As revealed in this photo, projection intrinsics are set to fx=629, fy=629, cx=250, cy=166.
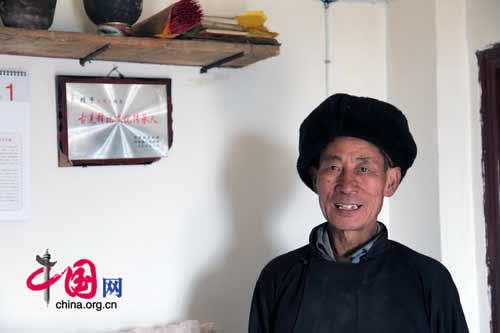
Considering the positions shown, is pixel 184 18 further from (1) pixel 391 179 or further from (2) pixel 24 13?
(1) pixel 391 179

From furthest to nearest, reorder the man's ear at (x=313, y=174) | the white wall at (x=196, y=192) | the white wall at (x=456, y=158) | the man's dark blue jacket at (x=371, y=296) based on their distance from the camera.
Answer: the white wall at (x=456, y=158)
the white wall at (x=196, y=192)
the man's ear at (x=313, y=174)
the man's dark blue jacket at (x=371, y=296)

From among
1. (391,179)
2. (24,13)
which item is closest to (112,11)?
(24,13)

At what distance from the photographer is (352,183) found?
1519mm

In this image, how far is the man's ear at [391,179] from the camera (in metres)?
1.58

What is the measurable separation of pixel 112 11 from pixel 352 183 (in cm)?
78

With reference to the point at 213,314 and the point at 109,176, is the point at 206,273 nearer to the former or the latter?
the point at 213,314

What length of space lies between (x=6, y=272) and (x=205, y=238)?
0.60m

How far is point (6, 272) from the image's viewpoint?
1.75m

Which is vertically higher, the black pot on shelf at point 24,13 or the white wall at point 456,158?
the black pot on shelf at point 24,13

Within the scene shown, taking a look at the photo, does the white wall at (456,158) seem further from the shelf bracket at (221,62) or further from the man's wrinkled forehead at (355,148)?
the shelf bracket at (221,62)

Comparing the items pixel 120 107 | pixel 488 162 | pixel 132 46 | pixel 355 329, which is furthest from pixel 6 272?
pixel 488 162

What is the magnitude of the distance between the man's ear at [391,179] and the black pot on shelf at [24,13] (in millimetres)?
958

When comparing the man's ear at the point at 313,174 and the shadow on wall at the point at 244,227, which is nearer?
the man's ear at the point at 313,174

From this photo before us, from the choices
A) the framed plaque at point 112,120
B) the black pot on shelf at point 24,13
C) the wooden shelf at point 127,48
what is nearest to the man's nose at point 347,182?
the wooden shelf at point 127,48
